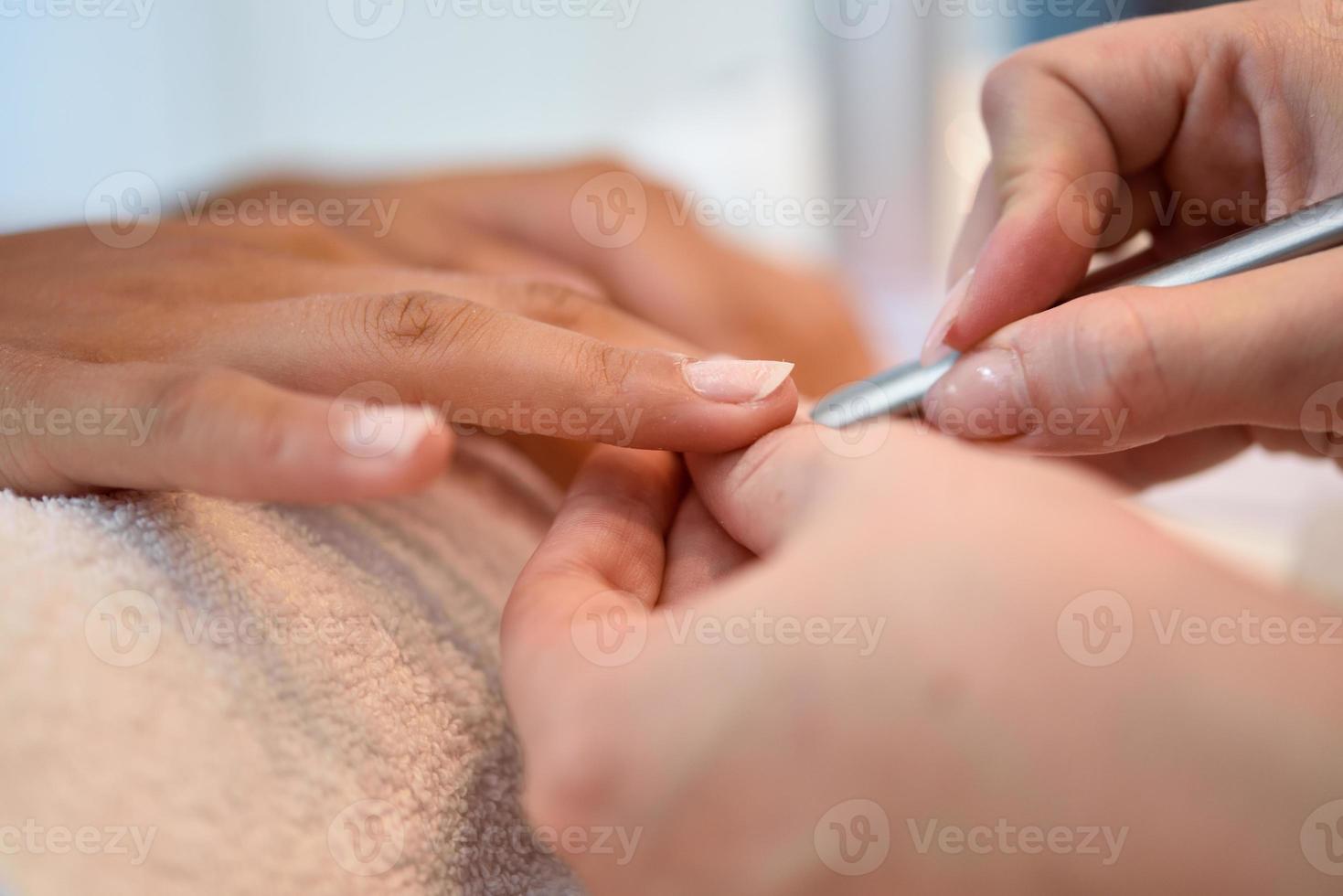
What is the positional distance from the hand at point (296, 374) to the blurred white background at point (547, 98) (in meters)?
0.50

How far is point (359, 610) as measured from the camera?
0.41 meters

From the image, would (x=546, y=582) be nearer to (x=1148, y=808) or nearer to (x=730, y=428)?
(x=730, y=428)

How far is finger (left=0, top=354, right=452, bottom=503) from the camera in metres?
0.31

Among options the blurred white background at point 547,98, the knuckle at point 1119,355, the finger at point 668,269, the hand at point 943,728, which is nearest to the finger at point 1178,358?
the knuckle at point 1119,355

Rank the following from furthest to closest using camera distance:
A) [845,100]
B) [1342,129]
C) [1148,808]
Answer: [845,100] < [1342,129] < [1148,808]

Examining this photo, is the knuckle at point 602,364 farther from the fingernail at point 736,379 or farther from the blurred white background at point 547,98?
the blurred white background at point 547,98

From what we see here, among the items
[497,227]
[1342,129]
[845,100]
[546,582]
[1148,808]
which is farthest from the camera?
[845,100]

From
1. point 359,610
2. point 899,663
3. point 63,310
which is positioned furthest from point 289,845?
point 63,310

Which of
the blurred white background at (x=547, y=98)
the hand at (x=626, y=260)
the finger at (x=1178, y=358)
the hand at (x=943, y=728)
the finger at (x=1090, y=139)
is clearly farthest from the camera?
the blurred white background at (x=547, y=98)

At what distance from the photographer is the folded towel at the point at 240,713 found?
0.30 metres

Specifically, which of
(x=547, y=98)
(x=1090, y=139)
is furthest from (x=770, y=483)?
(x=547, y=98)

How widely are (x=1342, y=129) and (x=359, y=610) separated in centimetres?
54

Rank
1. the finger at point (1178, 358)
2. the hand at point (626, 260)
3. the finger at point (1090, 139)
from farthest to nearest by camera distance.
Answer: the hand at point (626, 260)
the finger at point (1090, 139)
the finger at point (1178, 358)

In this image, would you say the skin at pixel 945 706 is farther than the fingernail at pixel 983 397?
No
